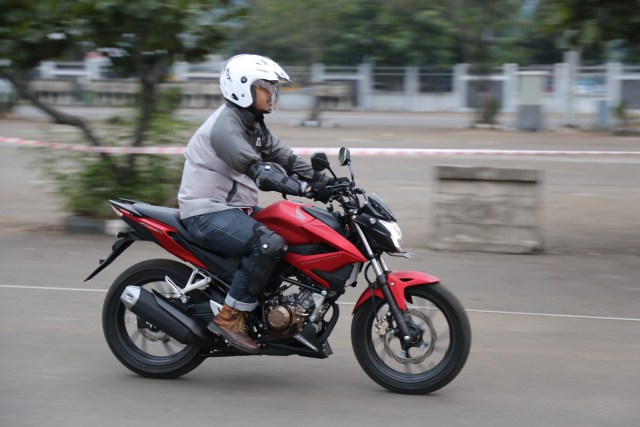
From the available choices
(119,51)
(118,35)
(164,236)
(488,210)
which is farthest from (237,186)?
(119,51)

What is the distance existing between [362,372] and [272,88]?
183 cm

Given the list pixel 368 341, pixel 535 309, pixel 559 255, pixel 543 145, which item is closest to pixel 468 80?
pixel 543 145

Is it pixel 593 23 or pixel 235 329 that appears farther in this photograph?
pixel 593 23

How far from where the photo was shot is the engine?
5363 mm

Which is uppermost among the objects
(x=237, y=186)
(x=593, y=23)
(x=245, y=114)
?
(x=593, y=23)

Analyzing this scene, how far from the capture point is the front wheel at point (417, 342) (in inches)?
207

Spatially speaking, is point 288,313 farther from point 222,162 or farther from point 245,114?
point 245,114

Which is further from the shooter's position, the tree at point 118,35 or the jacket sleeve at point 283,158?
the tree at point 118,35

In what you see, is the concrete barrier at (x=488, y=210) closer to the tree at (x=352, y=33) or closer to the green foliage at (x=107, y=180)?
the green foliage at (x=107, y=180)

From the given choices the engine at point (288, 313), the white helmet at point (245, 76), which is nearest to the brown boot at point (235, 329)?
the engine at point (288, 313)

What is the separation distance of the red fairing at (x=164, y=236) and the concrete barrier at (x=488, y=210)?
15.6 ft

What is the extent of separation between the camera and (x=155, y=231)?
18.1ft

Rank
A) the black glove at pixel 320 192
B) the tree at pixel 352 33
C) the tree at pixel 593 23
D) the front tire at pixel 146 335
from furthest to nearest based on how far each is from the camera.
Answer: the tree at pixel 352 33 → the tree at pixel 593 23 → the front tire at pixel 146 335 → the black glove at pixel 320 192

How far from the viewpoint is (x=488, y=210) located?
9.81 metres
